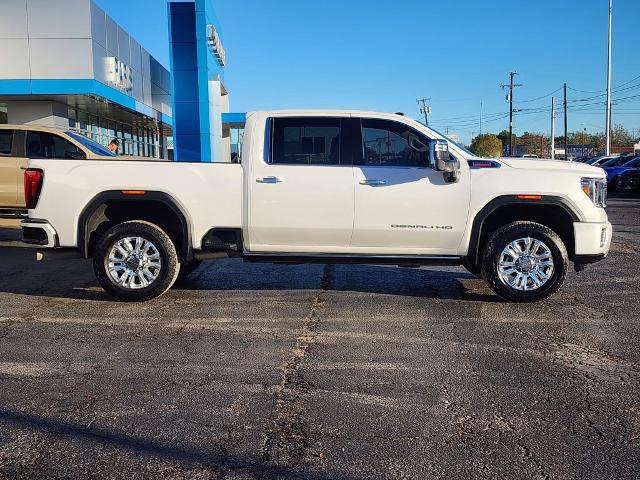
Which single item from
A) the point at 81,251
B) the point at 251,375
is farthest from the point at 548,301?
the point at 81,251

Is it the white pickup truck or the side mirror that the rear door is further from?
the side mirror

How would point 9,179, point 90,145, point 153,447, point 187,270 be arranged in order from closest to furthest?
point 153,447 → point 187,270 → point 9,179 → point 90,145

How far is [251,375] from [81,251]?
10.3ft

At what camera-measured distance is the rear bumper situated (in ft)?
22.0

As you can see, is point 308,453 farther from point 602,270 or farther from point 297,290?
point 602,270

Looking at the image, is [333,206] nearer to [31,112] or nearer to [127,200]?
[127,200]

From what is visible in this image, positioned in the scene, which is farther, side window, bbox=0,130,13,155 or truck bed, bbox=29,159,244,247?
side window, bbox=0,130,13,155

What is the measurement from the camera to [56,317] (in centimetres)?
631

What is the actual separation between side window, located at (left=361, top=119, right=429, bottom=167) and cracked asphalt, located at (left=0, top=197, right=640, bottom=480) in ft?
5.12

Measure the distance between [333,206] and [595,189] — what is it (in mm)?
2864

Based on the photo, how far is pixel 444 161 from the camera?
6441mm

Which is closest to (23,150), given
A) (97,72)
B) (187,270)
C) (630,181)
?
(187,270)

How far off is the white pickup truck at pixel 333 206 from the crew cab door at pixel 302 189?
0.04ft

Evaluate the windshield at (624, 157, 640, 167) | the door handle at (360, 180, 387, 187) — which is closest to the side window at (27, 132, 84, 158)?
the door handle at (360, 180, 387, 187)
